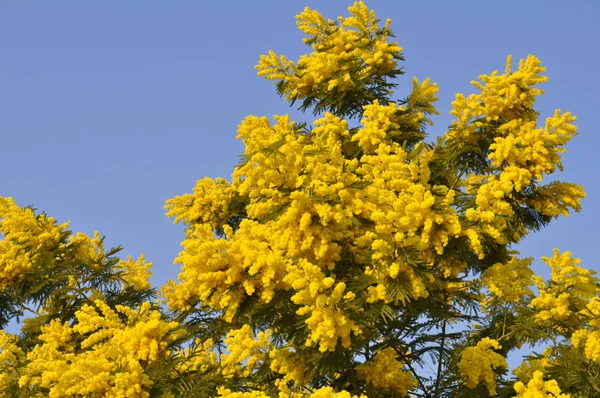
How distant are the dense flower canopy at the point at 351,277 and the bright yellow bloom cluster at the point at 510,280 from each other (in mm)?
27

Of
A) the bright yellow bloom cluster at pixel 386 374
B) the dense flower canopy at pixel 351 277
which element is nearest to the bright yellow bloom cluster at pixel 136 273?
the dense flower canopy at pixel 351 277

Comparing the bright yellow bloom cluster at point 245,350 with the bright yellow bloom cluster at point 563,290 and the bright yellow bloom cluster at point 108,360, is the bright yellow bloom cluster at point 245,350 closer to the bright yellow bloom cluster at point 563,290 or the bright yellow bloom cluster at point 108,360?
the bright yellow bloom cluster at point 108,360

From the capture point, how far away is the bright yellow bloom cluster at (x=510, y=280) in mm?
9805

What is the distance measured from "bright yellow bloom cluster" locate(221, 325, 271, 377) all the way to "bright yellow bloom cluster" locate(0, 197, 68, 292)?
4.19 meters

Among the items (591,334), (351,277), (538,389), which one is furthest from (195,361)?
(591,334)

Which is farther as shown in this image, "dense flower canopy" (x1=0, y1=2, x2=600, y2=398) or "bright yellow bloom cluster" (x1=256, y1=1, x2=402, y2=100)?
"bright yellow bloom cluster" (x1=256, y1=1, x2=402, y2=100)

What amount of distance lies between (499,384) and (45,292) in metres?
7.13

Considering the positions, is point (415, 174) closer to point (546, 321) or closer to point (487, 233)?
point (487, 233)

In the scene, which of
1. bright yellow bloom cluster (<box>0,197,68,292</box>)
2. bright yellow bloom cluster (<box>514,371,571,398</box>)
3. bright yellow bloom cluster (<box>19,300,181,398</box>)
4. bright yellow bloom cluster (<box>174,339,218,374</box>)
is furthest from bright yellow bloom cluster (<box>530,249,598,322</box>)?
bright yellow bloom cluster (<box>0,197,68,292</box>)

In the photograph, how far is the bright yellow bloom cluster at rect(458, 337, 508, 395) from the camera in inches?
338

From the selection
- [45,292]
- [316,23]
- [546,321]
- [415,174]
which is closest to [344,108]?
[316,23]

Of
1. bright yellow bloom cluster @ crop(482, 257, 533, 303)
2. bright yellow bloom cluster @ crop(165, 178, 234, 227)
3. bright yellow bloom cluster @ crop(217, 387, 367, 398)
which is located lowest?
bright yellow bloom cluster @ crop(217, 387, 367, 398)

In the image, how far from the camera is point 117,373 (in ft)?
25.3

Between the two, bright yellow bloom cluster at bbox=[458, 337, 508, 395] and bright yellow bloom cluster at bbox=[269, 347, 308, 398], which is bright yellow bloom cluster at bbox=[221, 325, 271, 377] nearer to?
bright yellow bloom cluster at bbox=[269, 347, 308, 398]
